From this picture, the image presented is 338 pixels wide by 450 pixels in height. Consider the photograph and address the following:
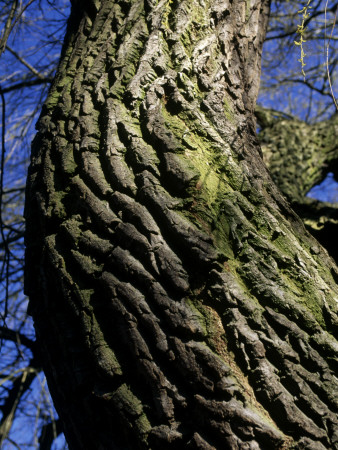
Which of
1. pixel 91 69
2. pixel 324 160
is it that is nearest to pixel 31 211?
pixel 91 69

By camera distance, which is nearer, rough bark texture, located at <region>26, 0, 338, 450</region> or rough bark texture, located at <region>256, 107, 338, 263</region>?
rough bark texture, located at <region>26, 0, 338, 450</region>

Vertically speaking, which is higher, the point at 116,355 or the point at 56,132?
the point at 56,132

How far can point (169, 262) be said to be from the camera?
941 millimetres

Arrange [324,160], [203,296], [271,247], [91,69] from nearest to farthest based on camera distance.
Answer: [203,296]
[271,247]
[91,69]
[324,160]

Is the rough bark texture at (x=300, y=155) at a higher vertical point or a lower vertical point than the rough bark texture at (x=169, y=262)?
higher

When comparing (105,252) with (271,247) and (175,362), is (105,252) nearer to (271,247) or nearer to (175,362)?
(175,362)

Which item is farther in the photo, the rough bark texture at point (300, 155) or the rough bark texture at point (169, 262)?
the rough bark texture at point (300, 155)

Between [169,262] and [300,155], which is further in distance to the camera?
[300,155]

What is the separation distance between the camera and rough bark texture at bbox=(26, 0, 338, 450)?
84cm

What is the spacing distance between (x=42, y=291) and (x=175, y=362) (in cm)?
42

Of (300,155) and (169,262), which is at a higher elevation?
(300,155)

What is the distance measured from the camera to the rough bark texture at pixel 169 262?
2.75ft

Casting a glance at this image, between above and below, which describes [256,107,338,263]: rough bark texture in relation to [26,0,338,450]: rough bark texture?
above

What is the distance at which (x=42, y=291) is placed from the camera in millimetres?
1042
